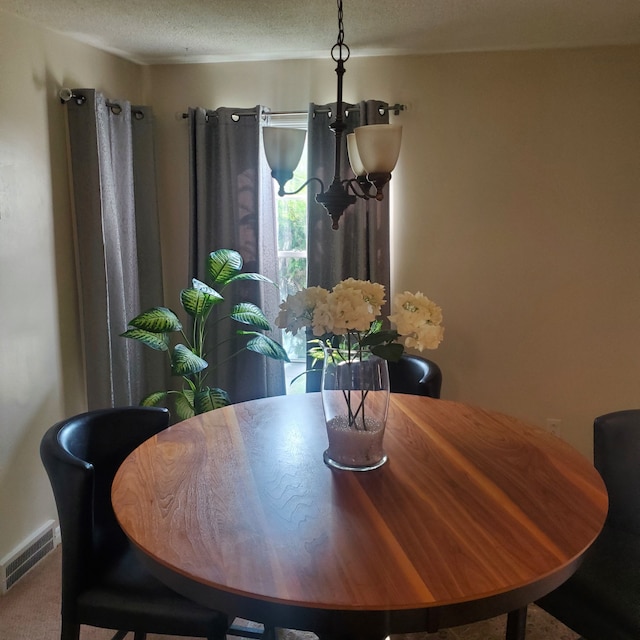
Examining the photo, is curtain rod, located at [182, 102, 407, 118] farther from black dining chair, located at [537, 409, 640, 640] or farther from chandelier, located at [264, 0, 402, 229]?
black dining chair, located at [537, 409, 640, 640]

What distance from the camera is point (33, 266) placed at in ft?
8.15

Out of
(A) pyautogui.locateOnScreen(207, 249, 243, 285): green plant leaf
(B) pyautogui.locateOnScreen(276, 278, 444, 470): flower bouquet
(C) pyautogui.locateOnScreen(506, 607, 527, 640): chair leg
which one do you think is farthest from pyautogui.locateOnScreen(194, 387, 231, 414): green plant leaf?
(C) pyautogui.locateOnScreen(506, 607, 527, 640): chair leg

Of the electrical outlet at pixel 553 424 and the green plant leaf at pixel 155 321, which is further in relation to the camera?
the electrical outlet at pixel 553 424

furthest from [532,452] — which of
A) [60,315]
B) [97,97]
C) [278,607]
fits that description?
[97,97]

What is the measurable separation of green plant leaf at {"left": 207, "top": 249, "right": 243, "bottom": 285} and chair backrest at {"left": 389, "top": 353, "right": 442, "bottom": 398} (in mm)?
891

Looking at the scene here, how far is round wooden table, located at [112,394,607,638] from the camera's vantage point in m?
1.04

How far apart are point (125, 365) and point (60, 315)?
1.33 ft

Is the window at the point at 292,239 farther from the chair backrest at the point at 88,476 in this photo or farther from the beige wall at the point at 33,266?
the chair backrest at the point at 88,476

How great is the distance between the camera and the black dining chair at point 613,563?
4.76 ft

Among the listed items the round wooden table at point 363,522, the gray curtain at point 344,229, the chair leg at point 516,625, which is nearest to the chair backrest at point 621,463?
the round wooden table at point 363,522

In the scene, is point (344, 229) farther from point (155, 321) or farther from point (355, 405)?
point (355, 405)

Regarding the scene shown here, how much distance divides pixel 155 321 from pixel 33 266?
568 mm

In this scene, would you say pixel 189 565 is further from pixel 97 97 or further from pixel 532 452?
pixel 97 97

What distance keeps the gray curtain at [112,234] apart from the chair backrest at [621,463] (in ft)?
7.01
